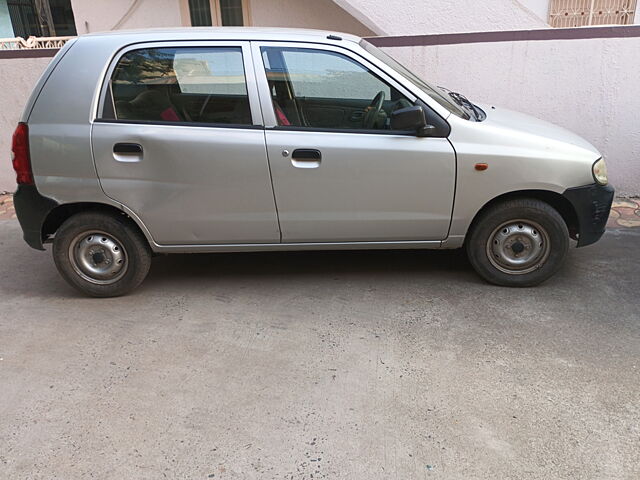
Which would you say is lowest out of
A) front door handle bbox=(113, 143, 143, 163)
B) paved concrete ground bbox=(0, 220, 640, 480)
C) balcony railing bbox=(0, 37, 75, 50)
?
paved concrete ground bbox=(0, 220, 640, 480)

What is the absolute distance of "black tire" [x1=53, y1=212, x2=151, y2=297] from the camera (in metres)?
3.96

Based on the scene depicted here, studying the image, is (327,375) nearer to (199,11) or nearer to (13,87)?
(13,87)

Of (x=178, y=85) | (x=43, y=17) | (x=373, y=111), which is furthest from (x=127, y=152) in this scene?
(x=43, y=17)

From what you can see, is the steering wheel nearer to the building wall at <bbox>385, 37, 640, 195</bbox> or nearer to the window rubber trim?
the window rubber trim

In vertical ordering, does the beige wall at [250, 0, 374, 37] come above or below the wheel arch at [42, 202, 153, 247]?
above

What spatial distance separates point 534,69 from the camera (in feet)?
19.5

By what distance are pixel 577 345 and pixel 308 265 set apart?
7.32 ft

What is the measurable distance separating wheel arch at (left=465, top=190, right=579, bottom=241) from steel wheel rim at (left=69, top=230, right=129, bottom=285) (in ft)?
8.88

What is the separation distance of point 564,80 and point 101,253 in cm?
519

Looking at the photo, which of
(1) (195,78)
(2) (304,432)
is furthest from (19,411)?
(1) (195,78)

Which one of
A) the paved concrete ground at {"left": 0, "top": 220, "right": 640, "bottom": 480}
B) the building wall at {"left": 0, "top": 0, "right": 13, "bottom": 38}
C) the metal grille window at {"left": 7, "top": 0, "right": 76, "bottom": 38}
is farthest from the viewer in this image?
the building wall at {"left": 0, "top": 0, "right": 13, "bottom": 38}

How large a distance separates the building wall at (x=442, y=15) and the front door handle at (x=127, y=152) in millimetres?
3827

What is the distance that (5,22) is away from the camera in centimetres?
1203

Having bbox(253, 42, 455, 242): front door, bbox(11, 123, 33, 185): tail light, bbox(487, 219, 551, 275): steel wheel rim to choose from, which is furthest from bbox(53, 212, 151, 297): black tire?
bbox(487, 219, 551, 275): steel wheel rim
